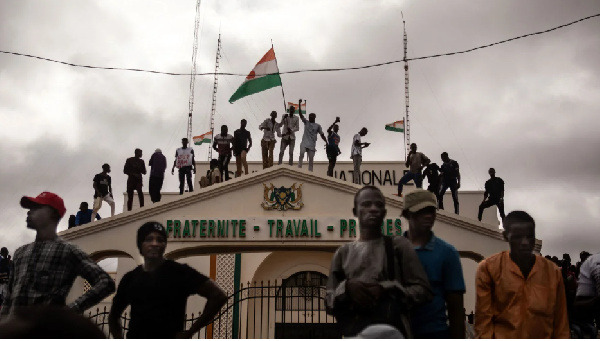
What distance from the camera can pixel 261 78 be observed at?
15.1 meters

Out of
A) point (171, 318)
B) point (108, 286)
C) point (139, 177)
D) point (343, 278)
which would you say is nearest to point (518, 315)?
point (343, 278)

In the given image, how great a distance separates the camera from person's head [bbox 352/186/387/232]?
3.34 metres

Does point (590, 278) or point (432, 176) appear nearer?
point (590, 278)

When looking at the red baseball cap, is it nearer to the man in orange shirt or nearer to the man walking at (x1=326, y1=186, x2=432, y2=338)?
the man walking at (x1=326, y1=186, x2=432, y2=338)

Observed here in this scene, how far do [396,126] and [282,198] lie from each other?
10.5 m

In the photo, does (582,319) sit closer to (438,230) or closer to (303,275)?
(438,230)

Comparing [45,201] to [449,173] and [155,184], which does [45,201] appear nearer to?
[155,184]

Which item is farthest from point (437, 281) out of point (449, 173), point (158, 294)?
point (449, 173)

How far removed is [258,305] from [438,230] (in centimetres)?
746

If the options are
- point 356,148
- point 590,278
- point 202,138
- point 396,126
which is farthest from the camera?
point 202,138

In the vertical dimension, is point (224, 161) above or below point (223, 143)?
below

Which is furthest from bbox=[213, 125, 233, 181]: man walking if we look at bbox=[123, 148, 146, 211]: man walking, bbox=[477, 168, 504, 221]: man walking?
bbox=[477, 168, 504, 221]: man walking

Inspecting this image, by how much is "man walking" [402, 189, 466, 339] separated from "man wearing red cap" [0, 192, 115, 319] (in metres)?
2.15

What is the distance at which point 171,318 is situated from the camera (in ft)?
11.8
